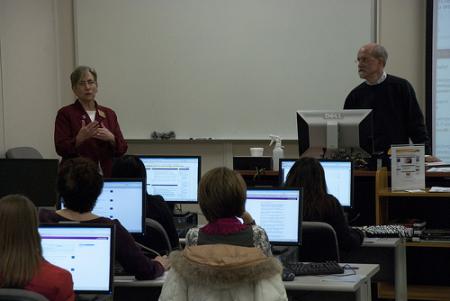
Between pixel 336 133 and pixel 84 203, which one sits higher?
pixel 336 133

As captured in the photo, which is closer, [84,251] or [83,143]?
[84,251]

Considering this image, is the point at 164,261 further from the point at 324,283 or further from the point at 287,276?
the point at 324,283

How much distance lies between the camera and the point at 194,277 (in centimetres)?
252

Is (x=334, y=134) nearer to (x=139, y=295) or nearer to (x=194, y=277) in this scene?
(x=139, y=295)

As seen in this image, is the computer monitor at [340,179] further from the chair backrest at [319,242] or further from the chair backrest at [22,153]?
the chair backrest at [22,153]

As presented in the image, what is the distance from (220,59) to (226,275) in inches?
197

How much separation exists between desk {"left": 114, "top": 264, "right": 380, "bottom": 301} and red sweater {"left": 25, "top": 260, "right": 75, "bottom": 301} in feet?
2.50

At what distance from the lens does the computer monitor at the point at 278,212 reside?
382 cm

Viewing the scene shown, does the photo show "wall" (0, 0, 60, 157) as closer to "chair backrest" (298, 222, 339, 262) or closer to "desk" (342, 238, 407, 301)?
"desk" (342, 238, 407, 301)

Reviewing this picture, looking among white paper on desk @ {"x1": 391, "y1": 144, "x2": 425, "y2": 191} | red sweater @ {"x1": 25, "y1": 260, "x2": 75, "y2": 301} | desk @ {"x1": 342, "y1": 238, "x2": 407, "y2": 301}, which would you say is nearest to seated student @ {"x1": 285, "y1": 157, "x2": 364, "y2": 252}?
desk @ {"x1": 342, "y1": 238, "x2": 407, "y2": 301}

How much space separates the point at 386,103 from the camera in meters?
5.89

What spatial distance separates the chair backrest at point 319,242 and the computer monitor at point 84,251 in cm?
126

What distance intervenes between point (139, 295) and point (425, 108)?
394 centimetres

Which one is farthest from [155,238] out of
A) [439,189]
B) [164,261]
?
[439,189]
